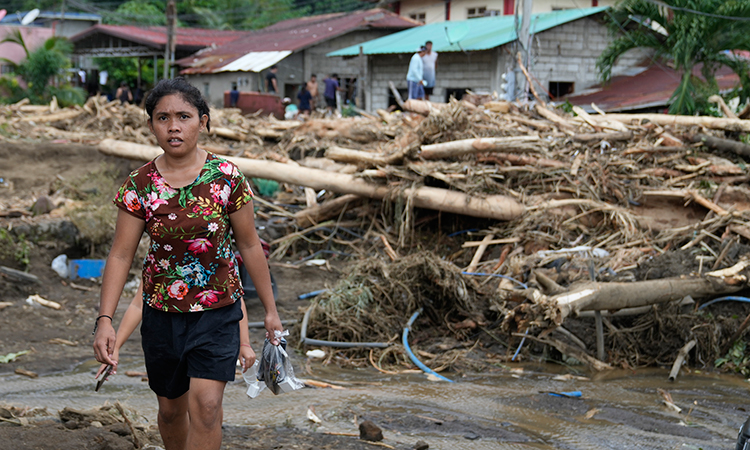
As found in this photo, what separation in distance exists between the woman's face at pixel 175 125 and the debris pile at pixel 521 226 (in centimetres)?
320

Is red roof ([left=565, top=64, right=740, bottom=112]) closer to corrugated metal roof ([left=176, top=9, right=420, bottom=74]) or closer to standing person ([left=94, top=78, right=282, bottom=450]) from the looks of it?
corrugated metal roof ([left=176, top=9, right=420, bottom=74])

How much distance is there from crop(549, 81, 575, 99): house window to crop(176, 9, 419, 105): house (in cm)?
662

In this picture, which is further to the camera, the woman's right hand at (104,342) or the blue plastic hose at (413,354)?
the blue plastic hose at (413,354)

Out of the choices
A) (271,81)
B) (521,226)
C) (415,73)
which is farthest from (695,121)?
(271,81)

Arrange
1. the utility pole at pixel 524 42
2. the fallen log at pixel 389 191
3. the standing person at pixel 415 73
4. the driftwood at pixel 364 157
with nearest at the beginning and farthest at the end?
the fallen log at pixel 389 191
the driftwood at pixel 364 157
the utility pole at pixel 524 42
the standing person at pixel 415 73

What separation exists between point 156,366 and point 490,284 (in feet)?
15.3

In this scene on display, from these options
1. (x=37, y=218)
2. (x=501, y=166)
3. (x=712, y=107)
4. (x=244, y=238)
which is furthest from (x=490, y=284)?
(x=712, y=107)

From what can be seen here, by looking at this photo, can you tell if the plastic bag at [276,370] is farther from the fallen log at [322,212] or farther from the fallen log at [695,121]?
the fallen log at [695,121]

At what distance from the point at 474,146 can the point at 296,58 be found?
19.1m

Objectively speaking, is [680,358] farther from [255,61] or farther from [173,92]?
[255,61]

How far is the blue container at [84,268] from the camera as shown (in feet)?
26.1

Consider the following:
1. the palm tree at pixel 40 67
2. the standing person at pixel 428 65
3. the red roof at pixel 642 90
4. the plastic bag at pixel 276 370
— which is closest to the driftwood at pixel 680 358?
the plastic bag at pixel 276 370

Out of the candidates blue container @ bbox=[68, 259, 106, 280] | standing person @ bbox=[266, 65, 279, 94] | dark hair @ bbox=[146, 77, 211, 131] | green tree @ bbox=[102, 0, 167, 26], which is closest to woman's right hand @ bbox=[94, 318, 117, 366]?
dark hair @ bbox=[146, 77, 211, 131]

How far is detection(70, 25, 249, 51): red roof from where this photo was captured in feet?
101
